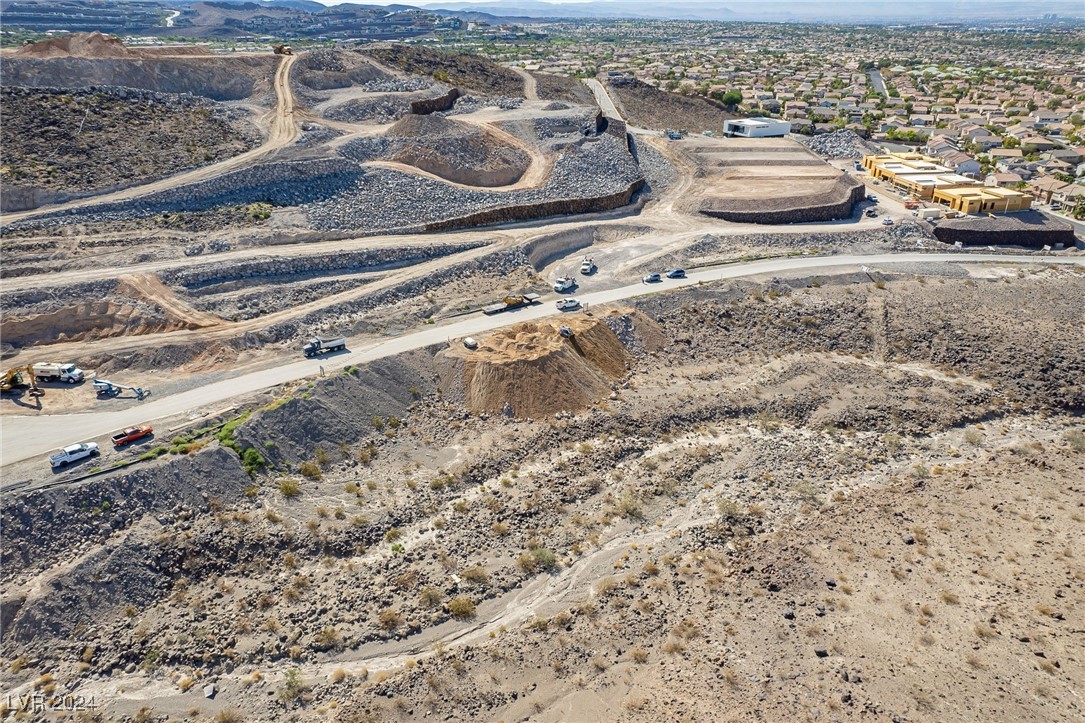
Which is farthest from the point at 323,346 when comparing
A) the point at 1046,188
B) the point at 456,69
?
the point at 456,69

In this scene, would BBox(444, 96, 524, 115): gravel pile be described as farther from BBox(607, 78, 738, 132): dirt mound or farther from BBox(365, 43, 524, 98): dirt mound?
BBox(607, 78, 738, 132): dirt mound

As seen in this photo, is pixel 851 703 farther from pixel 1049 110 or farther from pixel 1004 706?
pixel 1049 110

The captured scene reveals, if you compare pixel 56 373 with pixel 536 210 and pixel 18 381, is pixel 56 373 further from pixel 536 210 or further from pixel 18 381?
pixel 536 210

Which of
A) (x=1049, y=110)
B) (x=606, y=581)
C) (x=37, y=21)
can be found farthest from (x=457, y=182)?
(x=37, y=21)

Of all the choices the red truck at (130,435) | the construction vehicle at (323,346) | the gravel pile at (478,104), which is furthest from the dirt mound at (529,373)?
the gravel pile at (478,104)

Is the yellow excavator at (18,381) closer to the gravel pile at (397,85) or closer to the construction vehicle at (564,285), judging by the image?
the construction vehicle at (564,285)

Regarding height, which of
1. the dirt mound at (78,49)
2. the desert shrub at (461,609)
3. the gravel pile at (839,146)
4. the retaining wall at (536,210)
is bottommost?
the desert shrub at (461,609)

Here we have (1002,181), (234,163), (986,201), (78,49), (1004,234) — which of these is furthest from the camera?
(78,49)
